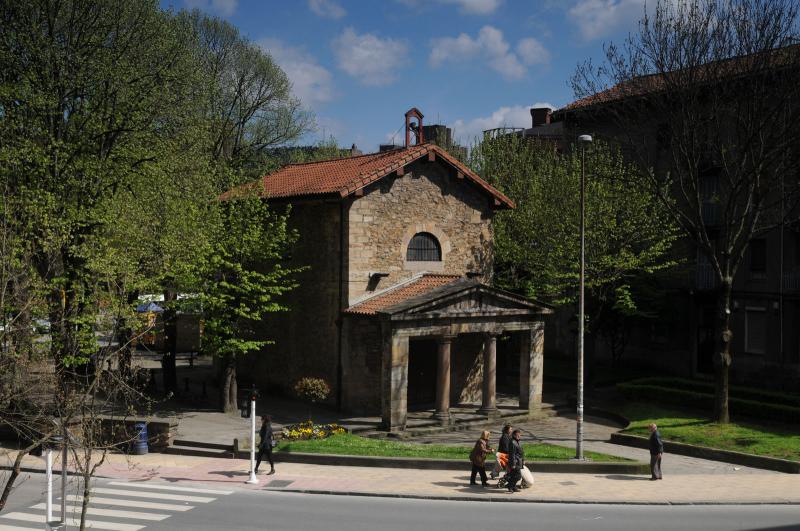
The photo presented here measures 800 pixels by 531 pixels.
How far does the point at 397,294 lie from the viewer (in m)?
31.2

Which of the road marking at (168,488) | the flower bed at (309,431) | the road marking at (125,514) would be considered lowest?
the road marking at (125,514)

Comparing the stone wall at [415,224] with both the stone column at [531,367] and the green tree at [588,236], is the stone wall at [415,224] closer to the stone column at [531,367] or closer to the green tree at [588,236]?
the green tree at [588,236]

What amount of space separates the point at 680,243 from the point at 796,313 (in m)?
7.08

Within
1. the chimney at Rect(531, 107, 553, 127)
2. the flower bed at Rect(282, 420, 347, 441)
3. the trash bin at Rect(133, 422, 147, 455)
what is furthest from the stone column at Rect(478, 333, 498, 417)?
the chimney at Rect(531, 107, 553, 127)

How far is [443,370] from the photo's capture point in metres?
29.9

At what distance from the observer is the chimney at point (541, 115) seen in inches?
2601

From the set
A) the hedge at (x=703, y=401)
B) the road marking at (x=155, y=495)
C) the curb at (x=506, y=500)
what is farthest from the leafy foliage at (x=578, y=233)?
the road marking at (x=155, y=495)

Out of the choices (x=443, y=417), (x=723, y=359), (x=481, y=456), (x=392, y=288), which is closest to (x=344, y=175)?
(x=392, y=288)

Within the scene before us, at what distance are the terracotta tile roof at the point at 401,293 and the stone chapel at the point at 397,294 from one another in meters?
0.06

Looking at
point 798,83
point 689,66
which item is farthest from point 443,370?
point 798,83

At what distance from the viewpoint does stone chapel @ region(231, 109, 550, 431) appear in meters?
29.9

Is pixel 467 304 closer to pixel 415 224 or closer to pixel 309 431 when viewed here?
pixel 415 224

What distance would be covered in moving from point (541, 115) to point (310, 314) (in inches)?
1541

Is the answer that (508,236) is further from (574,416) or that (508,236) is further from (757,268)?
(757,268)
